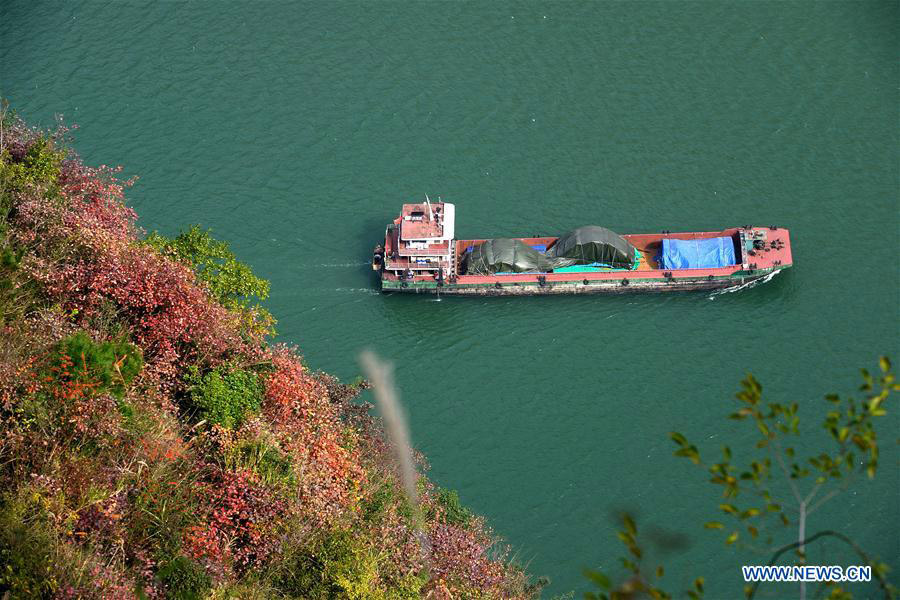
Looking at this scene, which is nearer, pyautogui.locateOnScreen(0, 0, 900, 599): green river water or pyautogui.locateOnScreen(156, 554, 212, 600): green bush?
pyautogui.locateOnScreen(156, 554, 212, 600): green bush

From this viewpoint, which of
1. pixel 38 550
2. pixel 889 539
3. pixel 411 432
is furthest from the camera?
pixel 411 432

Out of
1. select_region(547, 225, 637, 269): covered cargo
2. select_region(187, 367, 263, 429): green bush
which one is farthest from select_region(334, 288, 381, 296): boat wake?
select_region(187, 367, 263, 429): green bush

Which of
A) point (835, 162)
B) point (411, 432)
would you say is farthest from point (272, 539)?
point (835, 162)

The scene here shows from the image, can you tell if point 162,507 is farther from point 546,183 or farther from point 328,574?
point 546,183

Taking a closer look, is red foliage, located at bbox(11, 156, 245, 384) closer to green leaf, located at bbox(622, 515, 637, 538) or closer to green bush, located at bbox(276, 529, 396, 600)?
green bush, located at bbox(276, 529, 396, 600)

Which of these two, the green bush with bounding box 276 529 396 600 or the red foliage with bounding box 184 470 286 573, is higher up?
the red foliage with bounding box 184 470 286 573

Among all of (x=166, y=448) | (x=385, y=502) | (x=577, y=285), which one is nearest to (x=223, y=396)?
(x=166, y=448)

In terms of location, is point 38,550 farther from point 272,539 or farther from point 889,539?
point 889,539
